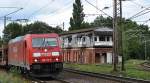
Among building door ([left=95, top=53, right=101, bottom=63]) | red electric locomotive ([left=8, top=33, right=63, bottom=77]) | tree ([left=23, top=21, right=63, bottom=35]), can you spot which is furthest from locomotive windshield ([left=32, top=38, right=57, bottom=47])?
building door ([left=95, top=53, right=101, bottom=63])

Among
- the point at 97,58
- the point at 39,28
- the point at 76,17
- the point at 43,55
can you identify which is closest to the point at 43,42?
the point at 43,55

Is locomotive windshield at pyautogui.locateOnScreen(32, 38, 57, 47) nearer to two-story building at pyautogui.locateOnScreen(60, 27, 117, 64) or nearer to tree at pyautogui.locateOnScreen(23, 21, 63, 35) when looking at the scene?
two-story building at pyautogui.locateOnScreen(60, 27, 117, 64)

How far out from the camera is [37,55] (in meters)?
29.0

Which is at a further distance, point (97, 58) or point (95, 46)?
point (97, 58)

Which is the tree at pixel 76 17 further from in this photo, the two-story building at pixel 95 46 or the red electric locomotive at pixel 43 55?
the red electric locomotive at pixel 43 55

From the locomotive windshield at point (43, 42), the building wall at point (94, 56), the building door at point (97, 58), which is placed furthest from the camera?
the building door at point (97, 58)

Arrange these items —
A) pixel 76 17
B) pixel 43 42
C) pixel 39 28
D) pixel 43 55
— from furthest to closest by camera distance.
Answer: pixel 76 17 → pixel 39 28 → pixel 43 42 → pixel 43 55

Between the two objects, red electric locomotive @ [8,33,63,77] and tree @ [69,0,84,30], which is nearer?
red electric locomotive @ [8,33,63,77]

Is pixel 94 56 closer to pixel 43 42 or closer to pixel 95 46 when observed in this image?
pixel 95 46

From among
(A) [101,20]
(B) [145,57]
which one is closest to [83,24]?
(A) [101,20]

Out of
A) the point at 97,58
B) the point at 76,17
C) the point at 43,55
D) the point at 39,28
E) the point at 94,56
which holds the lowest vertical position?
the point at 97,58

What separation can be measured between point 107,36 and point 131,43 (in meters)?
21.1

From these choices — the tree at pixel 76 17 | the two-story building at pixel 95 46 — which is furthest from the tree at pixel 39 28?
the two-story building at pixel 95 46

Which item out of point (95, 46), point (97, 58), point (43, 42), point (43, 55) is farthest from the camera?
point (97, 58)
